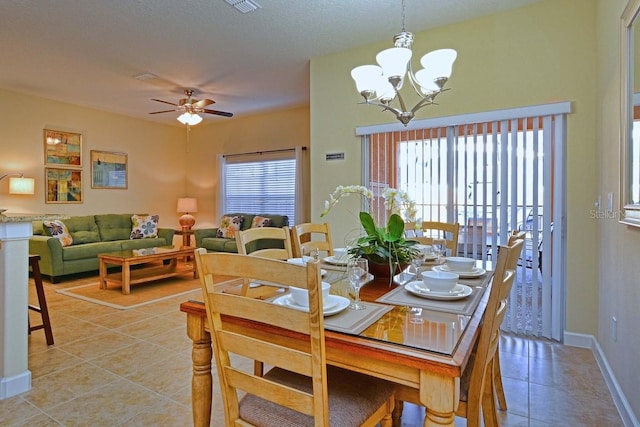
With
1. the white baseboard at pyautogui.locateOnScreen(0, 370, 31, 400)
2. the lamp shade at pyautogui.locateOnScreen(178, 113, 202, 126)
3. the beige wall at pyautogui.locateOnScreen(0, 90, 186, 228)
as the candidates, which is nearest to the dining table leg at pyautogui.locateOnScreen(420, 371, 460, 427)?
the white baseboard at pyautogui.locateOnScreen(0, 370, 31, 400)

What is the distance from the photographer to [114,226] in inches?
232

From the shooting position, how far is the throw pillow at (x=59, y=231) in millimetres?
4938

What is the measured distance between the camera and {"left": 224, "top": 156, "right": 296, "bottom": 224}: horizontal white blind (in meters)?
6.38

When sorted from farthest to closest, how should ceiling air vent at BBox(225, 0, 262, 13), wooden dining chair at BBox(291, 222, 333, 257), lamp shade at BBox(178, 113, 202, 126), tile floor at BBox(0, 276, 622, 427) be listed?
lamp shade at BBox(178, 113, 202, 126), ceiling air vent at BBox(225, 0, 262, 13), wooden dining chair at BBox(291, 222, 333, 257), tile floor at BBox(0, 276, 622, 427)

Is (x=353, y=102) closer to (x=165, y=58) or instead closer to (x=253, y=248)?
(x=165, y=58)

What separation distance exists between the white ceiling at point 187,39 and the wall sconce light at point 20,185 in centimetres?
125

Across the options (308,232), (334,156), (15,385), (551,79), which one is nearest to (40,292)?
(15,385)

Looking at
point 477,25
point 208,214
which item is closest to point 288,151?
point 208,214

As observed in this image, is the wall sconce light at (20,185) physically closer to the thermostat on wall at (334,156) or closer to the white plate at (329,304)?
the thermostat on wall at (334,156)

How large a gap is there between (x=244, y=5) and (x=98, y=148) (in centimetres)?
453

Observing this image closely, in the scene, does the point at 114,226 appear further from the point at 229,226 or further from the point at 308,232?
the point at 308,232

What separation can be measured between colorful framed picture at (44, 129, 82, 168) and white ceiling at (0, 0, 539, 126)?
70 centimetres

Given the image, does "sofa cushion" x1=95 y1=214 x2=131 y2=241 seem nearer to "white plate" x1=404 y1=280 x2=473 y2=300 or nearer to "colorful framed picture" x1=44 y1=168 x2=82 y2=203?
"colorful framed picture" x1=44 y1=168 x2=82 y2=203

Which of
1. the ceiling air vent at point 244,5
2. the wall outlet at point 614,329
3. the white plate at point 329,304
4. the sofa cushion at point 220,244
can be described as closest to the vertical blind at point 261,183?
the sofa cushion at point 220,244
